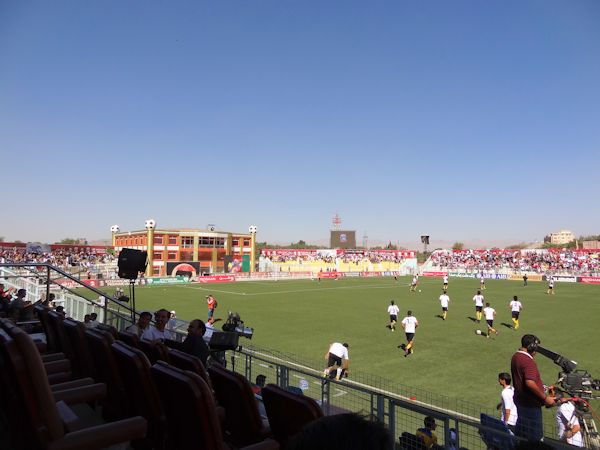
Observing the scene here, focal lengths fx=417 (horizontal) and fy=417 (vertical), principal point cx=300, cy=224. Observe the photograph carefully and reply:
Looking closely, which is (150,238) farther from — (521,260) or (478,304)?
(521,260)

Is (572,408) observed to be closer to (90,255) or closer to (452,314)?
(452,314)

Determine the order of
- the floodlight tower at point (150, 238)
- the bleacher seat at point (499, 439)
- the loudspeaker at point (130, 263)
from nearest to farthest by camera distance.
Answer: the bleacher seat at point (499, 439)
the loudspeaker at point (130, 263)
the floodlight tower at point (150, 238)

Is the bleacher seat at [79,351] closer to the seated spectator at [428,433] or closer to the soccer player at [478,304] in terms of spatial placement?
the seated spectator at [428,433]

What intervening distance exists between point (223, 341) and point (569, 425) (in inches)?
189

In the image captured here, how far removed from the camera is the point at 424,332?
17.5 m

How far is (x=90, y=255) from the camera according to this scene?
5481cm

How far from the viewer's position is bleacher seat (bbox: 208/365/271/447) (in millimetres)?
2625

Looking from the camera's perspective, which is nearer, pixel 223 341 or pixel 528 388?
pixel 528 388

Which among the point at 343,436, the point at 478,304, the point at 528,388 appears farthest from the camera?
the point at 478,304

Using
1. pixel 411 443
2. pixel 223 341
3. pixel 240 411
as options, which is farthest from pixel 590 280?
pixel 240 411

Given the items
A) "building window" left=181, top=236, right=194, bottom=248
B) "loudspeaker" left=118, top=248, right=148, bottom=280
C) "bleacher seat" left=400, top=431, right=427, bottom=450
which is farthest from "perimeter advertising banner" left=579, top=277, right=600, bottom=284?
"bleacher seat" left=400, top=431, right=427, bottom=450

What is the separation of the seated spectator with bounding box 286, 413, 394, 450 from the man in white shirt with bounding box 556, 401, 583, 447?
5.79 metres

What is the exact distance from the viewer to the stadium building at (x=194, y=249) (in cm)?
5459

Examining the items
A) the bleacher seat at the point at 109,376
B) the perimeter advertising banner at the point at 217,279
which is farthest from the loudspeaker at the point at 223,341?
the perimeter advertising banner at the point at 217,279
